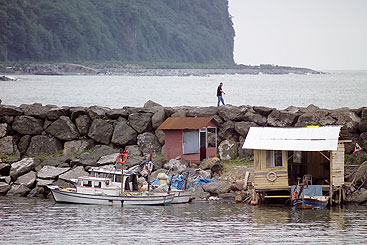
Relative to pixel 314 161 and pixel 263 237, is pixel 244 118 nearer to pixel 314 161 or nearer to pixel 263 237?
pixel 314 161

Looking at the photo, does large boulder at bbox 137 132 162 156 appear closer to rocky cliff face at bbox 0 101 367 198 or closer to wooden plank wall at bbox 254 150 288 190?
rocky cliff face at bbox 0 101 367 198

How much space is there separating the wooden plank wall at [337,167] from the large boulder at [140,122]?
1235cm

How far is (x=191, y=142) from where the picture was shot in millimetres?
37688

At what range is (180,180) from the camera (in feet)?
111

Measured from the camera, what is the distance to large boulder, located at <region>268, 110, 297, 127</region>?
39.0 m

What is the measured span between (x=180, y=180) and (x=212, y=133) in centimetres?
585

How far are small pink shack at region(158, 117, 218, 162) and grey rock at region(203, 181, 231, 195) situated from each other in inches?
149

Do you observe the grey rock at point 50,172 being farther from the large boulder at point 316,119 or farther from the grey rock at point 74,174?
the large boulder at point 316,119

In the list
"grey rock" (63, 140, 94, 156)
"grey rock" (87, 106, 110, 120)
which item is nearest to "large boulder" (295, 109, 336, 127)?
"grey rock" (87, 106, 110, 120)

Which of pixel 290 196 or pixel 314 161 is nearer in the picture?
pixel 290 196

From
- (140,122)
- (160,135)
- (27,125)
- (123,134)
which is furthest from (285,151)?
(27,125)

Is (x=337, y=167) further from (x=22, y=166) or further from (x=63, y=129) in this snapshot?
(x=63, y=129)

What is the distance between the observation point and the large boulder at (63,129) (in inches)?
1585

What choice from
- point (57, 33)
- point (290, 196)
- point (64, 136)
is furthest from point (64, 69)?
point (290, 196)
